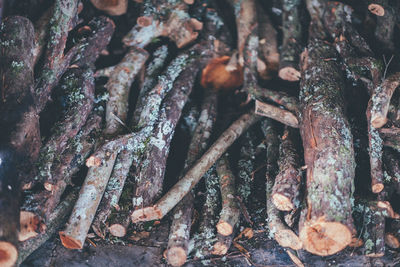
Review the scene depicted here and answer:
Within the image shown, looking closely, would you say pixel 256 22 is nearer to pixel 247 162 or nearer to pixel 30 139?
pixel 247 162

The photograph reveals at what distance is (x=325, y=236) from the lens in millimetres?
2793

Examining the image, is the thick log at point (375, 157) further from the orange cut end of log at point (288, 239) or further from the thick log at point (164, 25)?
the thick log at point (164, 25)

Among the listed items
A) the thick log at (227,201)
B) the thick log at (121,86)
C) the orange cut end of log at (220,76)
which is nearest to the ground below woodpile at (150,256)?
the thick log at (227,201)

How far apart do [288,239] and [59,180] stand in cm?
220

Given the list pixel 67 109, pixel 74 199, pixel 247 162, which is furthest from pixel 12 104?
pixel 247 162

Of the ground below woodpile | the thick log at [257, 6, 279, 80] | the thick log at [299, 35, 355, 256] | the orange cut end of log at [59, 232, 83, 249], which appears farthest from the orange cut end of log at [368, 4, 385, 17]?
the orange cut end of log at [59, 232, 83, 249]

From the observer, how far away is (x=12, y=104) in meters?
2.91

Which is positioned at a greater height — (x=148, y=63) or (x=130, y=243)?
(x=148, y=63)

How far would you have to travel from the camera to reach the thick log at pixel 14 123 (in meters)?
2.56

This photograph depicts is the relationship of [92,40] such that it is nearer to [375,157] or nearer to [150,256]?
[150,256]

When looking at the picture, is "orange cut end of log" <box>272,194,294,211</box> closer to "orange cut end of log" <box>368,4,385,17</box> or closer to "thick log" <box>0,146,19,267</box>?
"thick log" <box>0,146,19,267</box>

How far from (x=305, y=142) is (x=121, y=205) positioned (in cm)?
196

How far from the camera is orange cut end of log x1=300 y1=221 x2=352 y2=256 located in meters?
2.76

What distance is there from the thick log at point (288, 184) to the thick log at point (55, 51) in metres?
2.45
